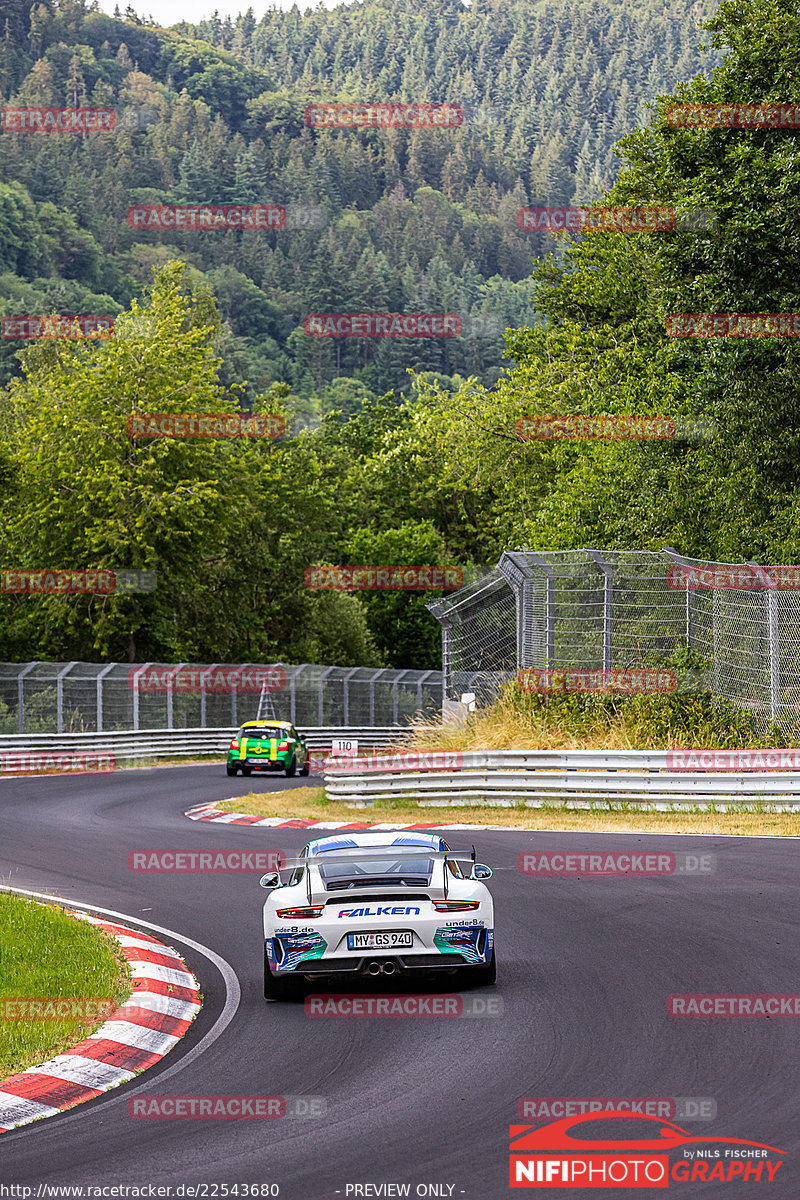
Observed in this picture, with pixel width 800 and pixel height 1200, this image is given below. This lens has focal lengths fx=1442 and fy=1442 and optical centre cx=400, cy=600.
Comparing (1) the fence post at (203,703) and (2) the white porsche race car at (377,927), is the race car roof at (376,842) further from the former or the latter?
(1) the fence post at (203,703)

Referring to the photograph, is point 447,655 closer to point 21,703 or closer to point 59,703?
point 59,703

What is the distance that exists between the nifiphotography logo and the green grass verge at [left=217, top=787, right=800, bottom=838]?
1191cm

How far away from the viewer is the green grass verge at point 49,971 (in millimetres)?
8119

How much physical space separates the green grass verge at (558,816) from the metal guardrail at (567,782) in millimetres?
184

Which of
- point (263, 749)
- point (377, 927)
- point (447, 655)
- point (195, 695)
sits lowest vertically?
point (263, 749)

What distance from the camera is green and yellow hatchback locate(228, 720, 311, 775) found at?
35250 millimetres

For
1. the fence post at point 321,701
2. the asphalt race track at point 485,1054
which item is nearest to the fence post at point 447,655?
the asphalt race track at point 485,1054

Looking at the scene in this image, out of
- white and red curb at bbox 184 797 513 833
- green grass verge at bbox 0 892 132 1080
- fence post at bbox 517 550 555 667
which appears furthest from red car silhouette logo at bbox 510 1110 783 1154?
fence post at bbox 517 550 555 667

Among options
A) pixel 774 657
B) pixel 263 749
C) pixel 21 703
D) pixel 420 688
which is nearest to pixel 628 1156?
pixel 774 657

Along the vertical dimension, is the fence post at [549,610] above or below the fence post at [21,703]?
above

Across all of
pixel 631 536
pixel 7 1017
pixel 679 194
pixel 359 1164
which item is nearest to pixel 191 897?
pixel 7 1017

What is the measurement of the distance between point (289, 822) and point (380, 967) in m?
13.1

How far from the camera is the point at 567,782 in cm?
Result: 2091

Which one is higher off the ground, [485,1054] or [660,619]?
[660,619]
